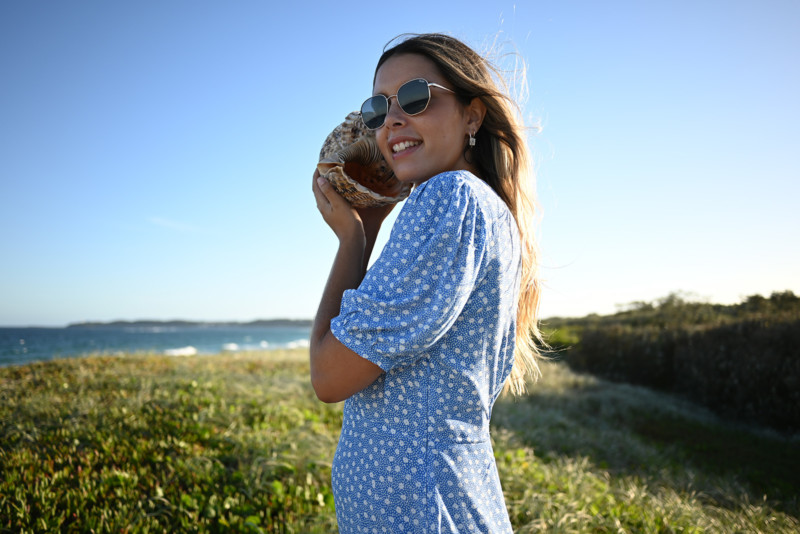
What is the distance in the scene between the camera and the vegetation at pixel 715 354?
341 inches

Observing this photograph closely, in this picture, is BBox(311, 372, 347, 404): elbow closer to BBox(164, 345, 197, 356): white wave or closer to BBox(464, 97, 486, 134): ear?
BBox(464, 97, 486, 134): ear

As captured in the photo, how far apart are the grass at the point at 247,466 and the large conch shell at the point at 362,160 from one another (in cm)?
255

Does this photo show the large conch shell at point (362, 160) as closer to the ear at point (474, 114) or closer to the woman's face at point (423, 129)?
the woman's face at point (423, 129)

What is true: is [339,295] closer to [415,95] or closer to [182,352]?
[415,95]

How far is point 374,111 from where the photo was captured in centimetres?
163

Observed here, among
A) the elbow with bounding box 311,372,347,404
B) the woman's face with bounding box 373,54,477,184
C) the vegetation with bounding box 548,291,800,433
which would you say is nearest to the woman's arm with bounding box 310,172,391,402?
the elbow with bounding box 311,372,347,404

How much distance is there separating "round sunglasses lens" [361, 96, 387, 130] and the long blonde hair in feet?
0.47

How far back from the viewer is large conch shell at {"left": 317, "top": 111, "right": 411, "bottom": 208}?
1664 mm


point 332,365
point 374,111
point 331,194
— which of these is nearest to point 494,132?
point 374,111

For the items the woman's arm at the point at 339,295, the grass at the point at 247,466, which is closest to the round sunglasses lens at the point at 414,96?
the woman's arm at the point at 339,295

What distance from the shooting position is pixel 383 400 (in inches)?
47.3

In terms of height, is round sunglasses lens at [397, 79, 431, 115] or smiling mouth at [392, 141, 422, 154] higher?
round sunglasses lens at [397, 79, 431, 115]

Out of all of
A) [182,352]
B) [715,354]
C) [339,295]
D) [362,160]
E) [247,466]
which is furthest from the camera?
[182,352]

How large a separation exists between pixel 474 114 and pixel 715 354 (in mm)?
11147
